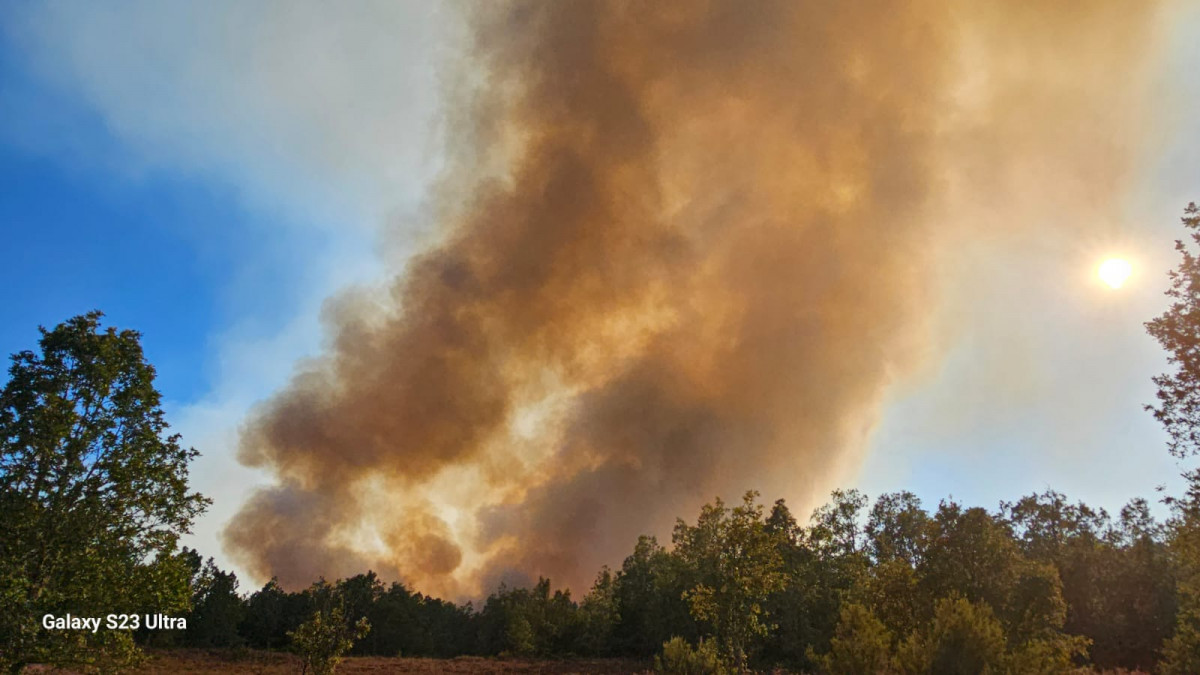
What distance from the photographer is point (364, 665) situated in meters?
62.4

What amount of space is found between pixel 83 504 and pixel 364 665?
49.3 meters

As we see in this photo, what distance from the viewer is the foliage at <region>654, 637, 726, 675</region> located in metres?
31.7

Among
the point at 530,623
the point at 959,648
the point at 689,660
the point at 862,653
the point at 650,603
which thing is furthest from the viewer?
the point at 530,623

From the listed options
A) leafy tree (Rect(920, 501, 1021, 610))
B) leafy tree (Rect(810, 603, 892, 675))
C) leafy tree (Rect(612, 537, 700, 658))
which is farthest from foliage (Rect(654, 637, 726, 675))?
leafy tree (Rect(612, 537, 700, 658))

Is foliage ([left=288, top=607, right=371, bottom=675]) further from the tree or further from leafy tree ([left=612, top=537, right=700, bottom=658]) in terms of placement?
leafy tree ([left=612, top=537, right=700, bottom=658])

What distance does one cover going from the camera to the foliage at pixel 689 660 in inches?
1248

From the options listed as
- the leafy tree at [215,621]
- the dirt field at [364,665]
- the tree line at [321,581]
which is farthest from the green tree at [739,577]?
the leafy tree at [215,621]

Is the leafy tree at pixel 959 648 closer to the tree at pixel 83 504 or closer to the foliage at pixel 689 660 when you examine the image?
the foliage at pixel 689 660

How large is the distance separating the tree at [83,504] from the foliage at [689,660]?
1010 inches

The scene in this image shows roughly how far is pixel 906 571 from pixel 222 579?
10208cm

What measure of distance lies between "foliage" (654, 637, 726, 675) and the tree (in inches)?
1010

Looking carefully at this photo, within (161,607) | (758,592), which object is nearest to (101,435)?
(161,607)

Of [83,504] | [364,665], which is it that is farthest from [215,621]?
[83,504]

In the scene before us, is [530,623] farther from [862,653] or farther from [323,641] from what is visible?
[862,653]
